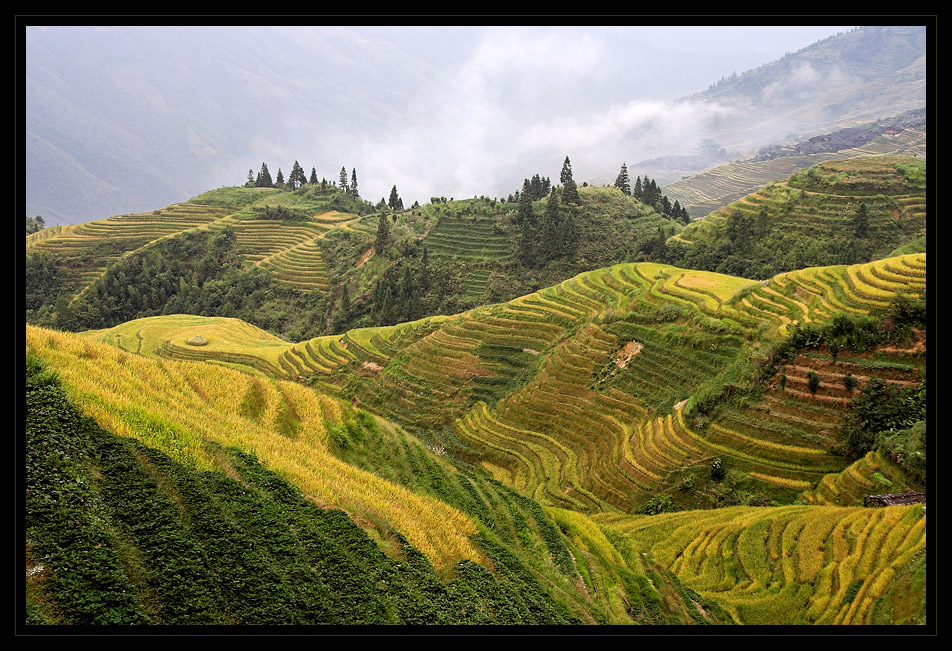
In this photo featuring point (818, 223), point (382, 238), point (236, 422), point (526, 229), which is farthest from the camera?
point (382, 238)

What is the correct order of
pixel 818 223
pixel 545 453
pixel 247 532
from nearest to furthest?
pixel 247 532 < pixel 545 453 < pixel 818 223

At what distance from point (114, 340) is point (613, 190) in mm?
59587

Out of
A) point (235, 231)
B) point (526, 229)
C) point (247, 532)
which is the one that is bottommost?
point (247, 532)

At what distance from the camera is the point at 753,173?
465 feet

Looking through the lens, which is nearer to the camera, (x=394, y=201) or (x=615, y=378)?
(x=615, y=378)

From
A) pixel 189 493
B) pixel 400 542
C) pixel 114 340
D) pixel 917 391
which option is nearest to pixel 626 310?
pixel 917 391

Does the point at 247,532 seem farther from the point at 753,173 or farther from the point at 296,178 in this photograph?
the point at 753,173

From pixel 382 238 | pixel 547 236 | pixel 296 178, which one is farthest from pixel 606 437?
pixel 296 178

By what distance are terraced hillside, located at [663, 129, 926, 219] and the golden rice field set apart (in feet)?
399

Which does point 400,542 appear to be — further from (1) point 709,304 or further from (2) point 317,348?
(2) point 317,348

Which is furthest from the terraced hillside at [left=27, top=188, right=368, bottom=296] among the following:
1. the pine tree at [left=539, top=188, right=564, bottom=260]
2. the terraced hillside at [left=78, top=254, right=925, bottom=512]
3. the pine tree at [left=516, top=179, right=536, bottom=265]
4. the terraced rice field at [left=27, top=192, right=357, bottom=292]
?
the terraced hillside at [left=78, top=254, right=925, bottom=512]

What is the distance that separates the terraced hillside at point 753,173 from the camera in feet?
395

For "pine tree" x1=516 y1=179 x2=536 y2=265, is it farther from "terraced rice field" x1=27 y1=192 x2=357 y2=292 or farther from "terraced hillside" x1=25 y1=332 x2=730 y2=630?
"terraced hillside" x1=25 y1=332 x2=730 y2=630

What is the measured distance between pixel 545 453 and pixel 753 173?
147899 millimetres
